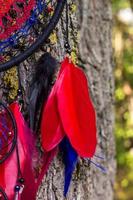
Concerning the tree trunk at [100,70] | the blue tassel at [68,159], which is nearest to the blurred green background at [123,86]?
the tree trunk at [100,70]

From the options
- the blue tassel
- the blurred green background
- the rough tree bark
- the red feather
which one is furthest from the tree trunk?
the blurred green background

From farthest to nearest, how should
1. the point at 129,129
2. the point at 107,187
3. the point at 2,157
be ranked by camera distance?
the point at 129,129 < the point at 107,187 < the point at 2,157

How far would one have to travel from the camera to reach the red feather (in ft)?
3.94

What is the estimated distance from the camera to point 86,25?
2178 mm

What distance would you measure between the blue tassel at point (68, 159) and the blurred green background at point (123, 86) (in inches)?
87.9

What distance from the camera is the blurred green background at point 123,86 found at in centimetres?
363

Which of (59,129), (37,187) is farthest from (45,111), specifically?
(37,187)

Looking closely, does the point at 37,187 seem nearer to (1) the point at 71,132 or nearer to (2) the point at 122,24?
(1) the point at 71,132

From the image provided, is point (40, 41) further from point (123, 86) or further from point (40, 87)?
point (123, 86)

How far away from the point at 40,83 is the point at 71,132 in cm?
14

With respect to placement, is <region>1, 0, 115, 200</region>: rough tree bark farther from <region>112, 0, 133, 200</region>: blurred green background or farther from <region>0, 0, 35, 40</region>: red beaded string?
<region>112, 0, 133, 200</region>: blurred green background

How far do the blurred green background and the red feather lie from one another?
229 cm

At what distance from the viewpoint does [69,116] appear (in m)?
1.20

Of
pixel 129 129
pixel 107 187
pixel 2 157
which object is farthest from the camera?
pixel 129 129
